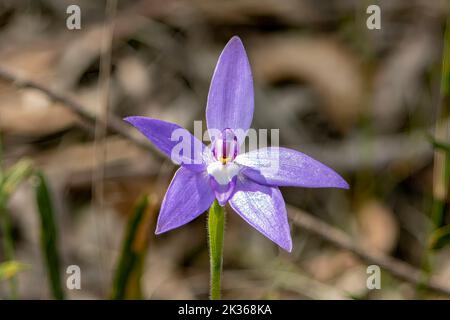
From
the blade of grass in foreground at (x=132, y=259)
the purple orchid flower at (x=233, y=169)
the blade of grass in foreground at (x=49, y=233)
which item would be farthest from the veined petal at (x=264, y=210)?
the blade of grass in foreground at (x=49, y=233)

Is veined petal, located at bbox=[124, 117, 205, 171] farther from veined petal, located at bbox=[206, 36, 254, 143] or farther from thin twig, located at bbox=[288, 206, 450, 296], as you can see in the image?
thin twig, located at bbox=[288, 206, 450, 296]

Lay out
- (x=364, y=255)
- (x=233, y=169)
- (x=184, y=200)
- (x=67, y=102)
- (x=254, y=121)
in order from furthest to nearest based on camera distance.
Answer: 1. (x=254, y=121)
2. (x=67, y=102)
3. (x=364, y=255)
4. (x=233, y=169)
5. (x=184, y=200)

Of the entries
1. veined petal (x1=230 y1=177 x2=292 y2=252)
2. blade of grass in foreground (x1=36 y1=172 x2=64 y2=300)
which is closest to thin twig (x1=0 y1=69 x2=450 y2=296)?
blade of grass in foreground (x1=36 y1=172 x2=64 y2=300)

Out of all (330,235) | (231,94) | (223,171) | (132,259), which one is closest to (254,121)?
(330,235)

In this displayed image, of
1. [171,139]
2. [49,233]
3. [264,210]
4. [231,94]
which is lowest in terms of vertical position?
[49,233]

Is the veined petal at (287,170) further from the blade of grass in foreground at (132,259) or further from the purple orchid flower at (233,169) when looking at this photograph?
the blade of grass in foreground at (132,259)

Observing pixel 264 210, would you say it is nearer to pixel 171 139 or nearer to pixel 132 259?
pixel 171 139
